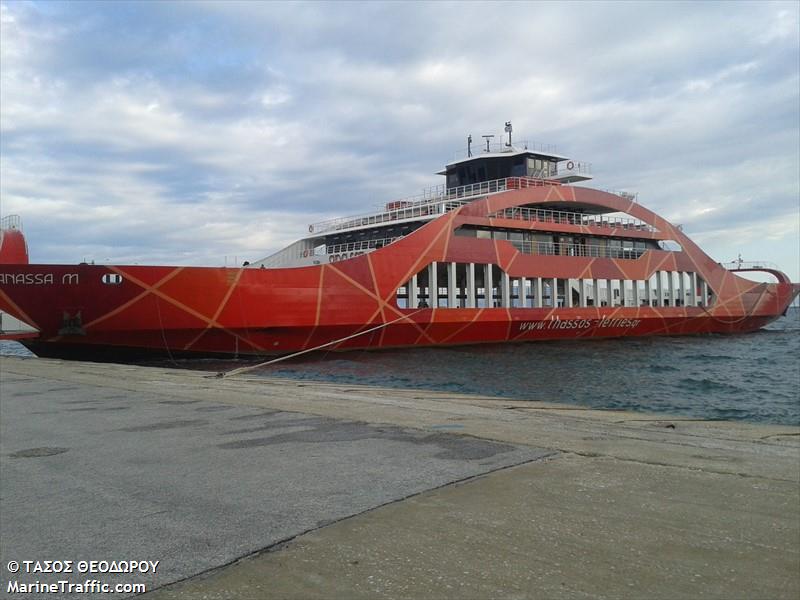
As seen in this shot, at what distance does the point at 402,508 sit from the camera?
4008mm

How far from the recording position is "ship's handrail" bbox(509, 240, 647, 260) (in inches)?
1280

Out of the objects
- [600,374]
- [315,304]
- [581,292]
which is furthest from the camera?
[581,292]

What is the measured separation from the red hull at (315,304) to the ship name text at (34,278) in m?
0.03

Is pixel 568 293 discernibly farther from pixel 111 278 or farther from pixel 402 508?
pixel 402 508

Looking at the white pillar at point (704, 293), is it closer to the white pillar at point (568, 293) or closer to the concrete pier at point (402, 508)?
the white pillar at point (568, 293)

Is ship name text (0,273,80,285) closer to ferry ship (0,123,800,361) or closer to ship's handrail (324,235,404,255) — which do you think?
ferry ship (0,123,800,361)

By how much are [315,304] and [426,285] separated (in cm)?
1101

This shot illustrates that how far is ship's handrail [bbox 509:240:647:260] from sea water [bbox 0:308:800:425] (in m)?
4.95

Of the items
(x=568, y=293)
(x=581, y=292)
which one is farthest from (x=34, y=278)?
(x=581, y=292)

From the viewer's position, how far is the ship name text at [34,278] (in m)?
19.1

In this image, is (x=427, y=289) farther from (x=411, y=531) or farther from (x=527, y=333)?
(x=411, y=531)

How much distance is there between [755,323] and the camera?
45.0 metres

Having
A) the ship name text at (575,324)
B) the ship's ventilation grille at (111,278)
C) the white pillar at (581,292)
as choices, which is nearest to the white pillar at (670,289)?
the ship name text at (575,324)

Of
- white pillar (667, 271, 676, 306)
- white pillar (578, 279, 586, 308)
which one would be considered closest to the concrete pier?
white pillar (578, 279, 586, 308)
